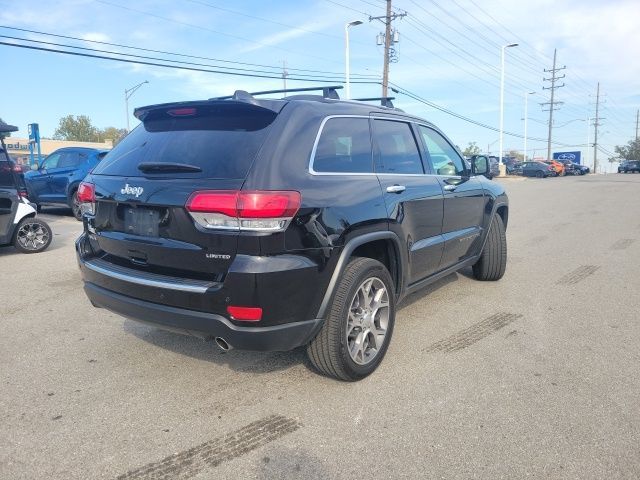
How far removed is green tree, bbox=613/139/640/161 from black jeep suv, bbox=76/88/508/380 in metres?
114

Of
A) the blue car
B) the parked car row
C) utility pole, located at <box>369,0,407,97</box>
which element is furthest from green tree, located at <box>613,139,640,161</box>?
the blue car

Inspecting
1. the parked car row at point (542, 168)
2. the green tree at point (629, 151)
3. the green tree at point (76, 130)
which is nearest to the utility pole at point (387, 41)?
the parked car row at point (542, 168)

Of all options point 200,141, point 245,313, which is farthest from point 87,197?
point 245,313

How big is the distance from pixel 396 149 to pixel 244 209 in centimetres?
178

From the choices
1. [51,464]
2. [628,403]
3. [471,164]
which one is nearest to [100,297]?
[51,464]

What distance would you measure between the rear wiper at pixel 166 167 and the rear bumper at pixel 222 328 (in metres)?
0.81

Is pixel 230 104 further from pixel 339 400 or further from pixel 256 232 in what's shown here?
pixel 339 400

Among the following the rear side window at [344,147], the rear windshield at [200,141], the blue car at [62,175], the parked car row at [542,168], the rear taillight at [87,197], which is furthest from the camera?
the parked car row at [542,168]

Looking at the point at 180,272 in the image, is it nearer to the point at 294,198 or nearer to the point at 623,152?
the point at 294,198

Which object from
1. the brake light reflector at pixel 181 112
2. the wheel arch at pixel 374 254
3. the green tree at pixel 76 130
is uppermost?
the green tree at pixel 76 130

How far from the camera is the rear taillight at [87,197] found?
352 centimetres

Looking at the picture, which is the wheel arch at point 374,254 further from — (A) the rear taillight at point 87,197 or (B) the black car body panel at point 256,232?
(A) the rear taillight at point 87,197

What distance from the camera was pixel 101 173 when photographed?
3.58m

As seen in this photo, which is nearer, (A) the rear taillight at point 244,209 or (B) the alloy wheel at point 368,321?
(A) the rear taillight at point 244,209
